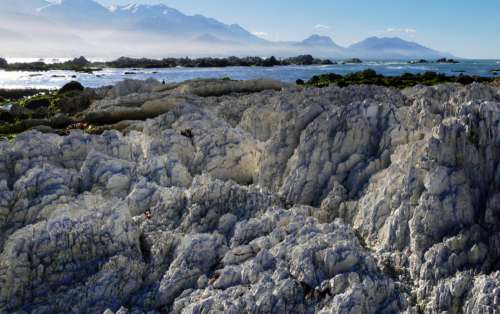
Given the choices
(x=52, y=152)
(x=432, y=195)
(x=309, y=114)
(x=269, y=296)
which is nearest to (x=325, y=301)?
(x=269, y=296)

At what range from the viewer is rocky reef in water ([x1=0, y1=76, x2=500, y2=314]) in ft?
43.3

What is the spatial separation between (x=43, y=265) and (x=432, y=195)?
11.2m

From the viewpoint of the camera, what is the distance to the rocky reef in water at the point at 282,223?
520 inches

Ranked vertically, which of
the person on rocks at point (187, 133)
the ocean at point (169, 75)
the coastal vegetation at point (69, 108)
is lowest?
the ocean at point (169, 75)

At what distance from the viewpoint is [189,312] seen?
13.1 meters

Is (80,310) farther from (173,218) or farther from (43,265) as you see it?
(173,218)

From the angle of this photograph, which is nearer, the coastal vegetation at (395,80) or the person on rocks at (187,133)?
the person on rocks at (187,133)

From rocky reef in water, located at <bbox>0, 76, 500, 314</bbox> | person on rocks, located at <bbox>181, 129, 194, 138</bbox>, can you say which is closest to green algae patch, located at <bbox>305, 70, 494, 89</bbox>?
person on rocks, located at <bbox>181, 129, 194, 138</bbox>

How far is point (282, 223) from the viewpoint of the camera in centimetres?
1593

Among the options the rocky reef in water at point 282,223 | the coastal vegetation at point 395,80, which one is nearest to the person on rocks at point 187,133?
the rocky reef in water at point 282,223

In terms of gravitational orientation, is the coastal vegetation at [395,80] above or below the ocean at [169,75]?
above

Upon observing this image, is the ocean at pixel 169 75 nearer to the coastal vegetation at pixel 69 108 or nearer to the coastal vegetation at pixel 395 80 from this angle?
the coastal vegetation at pixel 395 80

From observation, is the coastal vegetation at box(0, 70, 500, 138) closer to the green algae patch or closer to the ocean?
the green algae patch

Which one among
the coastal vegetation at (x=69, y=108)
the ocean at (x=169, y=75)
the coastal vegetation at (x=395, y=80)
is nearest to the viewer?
the coastal vegetation at (x=69, y=108)
